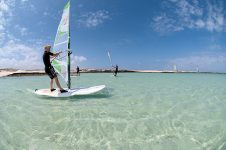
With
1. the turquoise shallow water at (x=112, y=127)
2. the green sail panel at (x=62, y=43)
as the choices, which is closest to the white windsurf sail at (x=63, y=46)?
the green sail panel at (x=62, y=43)

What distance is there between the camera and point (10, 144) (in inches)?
191

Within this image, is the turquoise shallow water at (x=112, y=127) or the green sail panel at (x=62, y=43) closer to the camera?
the turquoise shallow water at (x=112, y=127)

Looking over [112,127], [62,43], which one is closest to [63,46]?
[62,43]

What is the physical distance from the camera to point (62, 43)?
1273 cm

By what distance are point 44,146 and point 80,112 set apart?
313cm

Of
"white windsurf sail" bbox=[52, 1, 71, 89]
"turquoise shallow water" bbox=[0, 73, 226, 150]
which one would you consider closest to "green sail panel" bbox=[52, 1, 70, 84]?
"white windsurf sail" bbox=[52, 1, 71, 89]

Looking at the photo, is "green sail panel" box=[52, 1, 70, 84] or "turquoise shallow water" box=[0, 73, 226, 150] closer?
"turquoise shallow water" box=[0, 73, 226, 150]

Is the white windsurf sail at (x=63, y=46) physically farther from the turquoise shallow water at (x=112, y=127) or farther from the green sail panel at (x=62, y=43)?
the turquoise shallow water at (x=112, y=127)

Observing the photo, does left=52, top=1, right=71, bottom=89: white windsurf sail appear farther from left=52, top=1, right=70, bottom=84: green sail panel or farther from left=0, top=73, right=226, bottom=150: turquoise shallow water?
left=0, top=73, right=226, bottom=150: turquoise shallow water

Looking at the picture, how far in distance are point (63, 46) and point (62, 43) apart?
222 mm

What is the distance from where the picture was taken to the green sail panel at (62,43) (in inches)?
488

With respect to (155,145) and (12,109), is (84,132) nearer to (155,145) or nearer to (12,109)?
(155,145)

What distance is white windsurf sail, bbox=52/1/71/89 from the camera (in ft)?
40.7

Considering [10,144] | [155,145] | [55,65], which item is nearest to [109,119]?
[155,145]
